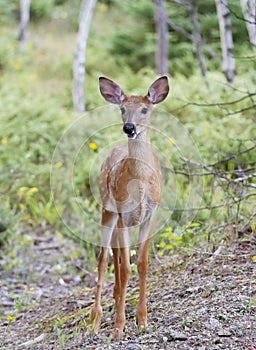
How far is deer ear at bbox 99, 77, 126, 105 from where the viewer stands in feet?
15.5

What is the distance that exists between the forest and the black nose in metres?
1.29

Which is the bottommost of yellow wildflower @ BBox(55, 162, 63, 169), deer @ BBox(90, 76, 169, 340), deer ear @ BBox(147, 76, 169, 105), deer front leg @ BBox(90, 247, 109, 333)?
deer front leg @ BBox(90, 247, 109, 333)

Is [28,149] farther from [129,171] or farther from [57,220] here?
[129,171]

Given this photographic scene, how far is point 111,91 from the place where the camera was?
15.6 ft

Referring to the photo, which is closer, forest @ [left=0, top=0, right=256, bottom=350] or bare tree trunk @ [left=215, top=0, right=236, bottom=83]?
forest @ [left=0, top=0, right=256, bottom=350]

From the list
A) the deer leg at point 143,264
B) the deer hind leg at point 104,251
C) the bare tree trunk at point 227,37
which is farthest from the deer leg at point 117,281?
the bare tree trunk at point 227,37

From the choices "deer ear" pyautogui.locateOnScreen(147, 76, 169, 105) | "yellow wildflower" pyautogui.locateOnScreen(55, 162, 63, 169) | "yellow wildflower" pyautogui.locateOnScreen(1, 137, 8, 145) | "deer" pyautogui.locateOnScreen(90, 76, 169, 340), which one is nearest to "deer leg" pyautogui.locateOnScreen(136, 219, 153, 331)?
"deer" pyautogui.locateOnScreen(90, 76, 169, 340)

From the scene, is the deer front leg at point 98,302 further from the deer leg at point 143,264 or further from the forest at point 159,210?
the deer leg at point 143,264

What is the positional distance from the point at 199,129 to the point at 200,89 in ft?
6.68

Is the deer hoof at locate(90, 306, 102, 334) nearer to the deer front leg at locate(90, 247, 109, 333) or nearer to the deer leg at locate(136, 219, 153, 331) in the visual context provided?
the deer front leg at locate(90, 247, 109, 333)

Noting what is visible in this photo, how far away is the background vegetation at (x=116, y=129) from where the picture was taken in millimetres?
6375

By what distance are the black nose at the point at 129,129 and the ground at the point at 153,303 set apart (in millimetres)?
A: 1298

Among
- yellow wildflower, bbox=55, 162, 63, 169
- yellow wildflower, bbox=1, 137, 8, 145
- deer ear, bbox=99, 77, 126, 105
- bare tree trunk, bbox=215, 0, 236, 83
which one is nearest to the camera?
deer ear, bbox=99, 77, 126, 105

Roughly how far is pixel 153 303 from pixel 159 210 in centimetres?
128
